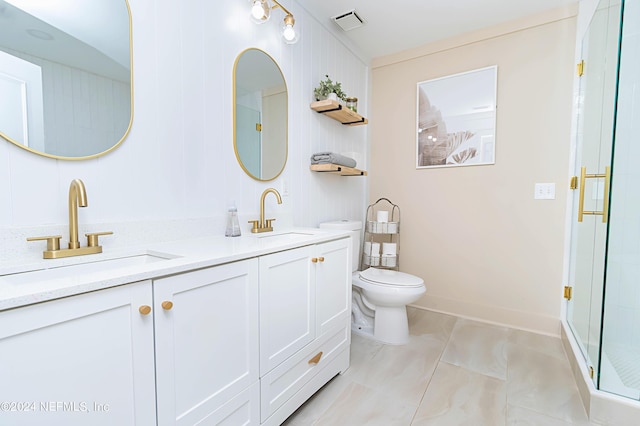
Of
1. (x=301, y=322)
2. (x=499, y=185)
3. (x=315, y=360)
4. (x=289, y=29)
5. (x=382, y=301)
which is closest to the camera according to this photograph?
(x=301, y=322)

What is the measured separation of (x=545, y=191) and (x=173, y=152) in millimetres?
2546

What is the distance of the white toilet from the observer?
2021 millimetres

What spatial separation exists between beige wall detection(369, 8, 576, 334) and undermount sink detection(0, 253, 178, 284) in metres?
2.27

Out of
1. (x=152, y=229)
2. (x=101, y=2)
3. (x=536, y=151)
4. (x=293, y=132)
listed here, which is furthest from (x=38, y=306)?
(x=536, y=151)

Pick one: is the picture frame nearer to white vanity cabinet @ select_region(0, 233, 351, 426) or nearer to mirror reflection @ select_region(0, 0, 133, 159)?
white vanity cabinet @ select_region(0, 233, 351, 426)

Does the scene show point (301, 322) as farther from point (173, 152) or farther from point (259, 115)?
point (259, 115)

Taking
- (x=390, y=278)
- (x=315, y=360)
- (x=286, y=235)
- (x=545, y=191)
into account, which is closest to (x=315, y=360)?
(x=315, y=360)

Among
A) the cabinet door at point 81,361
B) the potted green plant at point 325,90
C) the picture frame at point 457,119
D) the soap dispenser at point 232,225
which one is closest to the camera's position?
the cabinet door at point 81,361

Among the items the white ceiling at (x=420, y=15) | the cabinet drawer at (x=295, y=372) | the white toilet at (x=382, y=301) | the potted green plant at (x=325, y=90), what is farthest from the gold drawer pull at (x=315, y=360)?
the white ceiling at (x=420, y=15)

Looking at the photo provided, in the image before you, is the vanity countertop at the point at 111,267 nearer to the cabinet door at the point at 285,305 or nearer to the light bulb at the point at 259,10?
the cabinet door at the point at 285,305

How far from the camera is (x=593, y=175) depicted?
5.86ft

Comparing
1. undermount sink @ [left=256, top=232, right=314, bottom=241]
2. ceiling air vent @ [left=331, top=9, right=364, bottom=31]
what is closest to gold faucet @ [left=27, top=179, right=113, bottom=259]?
undermount sink @ [left=256, top=232, right=314, bottom=241]

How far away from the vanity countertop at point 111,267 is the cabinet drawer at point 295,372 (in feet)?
1.69

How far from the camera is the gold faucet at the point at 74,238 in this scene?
0.95m
